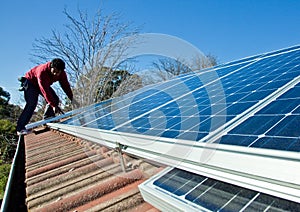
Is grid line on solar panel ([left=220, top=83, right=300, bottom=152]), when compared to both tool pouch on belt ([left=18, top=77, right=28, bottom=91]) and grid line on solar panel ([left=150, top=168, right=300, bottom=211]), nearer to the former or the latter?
grid line on solar panel ([left=150, top=168, right=300, bottom=211])

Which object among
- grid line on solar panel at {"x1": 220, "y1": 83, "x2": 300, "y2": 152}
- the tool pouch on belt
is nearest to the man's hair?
the tool pouch on belt

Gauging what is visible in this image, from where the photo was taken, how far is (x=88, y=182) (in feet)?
8.55

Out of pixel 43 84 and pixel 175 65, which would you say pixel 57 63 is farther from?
pixel 175 65

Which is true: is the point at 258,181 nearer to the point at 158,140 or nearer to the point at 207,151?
the point at 207,151

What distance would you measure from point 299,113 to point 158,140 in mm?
921

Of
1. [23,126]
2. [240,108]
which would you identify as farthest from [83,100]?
[240,108]

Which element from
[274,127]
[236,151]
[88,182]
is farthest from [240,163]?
[88,182]

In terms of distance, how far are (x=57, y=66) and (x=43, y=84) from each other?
1.93 ft

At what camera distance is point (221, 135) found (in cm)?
162

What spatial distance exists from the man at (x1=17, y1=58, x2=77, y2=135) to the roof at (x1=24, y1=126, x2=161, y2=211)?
2.67 meters

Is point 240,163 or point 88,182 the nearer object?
point 240,163

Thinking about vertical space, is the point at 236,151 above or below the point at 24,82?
below

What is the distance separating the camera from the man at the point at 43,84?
5883mm

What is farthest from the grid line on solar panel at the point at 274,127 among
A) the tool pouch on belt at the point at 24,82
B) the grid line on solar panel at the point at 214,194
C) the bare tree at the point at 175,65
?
the bare tree at the point at 175,65
